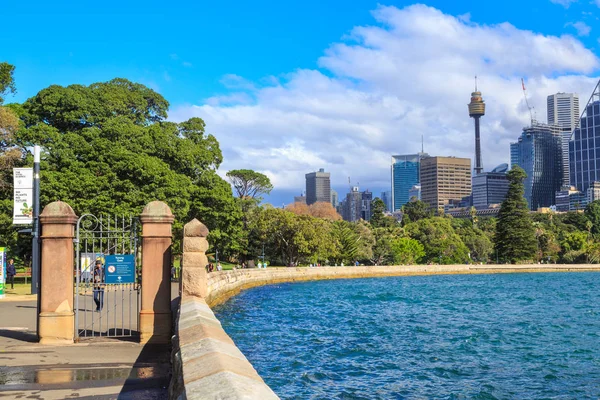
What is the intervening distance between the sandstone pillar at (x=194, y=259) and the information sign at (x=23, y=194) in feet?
47.6

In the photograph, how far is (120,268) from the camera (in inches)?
471

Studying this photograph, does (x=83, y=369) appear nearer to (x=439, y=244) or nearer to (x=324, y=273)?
(x=324, y=273)

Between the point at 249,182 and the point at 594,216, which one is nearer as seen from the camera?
the point at 249,182

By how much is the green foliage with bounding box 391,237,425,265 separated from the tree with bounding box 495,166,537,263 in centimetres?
1371

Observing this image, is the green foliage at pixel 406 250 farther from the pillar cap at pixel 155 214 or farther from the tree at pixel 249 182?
the pillar cap at pixel 155 214

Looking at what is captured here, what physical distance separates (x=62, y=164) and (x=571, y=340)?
29.0 meters

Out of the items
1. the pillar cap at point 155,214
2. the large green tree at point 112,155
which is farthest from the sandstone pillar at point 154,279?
the large green tree at point 112,155

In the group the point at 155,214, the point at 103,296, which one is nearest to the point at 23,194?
the point at 103,296

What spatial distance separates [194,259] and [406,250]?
8106cm

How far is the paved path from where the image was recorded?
760 centimetres

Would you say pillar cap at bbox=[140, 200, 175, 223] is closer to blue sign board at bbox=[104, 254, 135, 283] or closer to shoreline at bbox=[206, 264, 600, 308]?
blue sign board at bbox=[104, 254, 135, 283]

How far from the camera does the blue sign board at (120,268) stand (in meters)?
11.8

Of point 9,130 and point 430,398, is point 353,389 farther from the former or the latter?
point 9,130

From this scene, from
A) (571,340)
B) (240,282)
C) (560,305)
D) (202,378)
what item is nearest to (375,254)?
(240,282)
